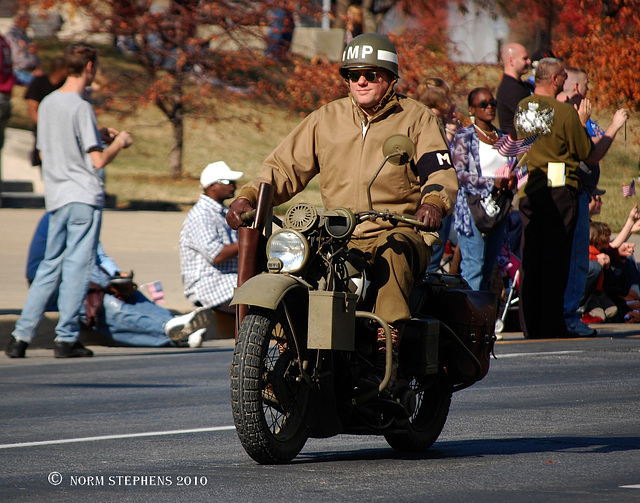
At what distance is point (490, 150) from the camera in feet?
37.7

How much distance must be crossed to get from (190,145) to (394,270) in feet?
83.8

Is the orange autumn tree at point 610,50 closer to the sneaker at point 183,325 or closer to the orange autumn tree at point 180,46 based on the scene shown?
the orange autumn tree at point 180,46

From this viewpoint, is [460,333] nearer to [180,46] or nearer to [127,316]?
[127,316]

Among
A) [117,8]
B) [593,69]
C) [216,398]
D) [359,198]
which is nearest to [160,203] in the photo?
[117,8]

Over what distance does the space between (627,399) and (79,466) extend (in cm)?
389

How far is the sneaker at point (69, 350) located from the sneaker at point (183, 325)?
3.06ft

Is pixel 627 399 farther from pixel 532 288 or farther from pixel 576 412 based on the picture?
pixel 532 288

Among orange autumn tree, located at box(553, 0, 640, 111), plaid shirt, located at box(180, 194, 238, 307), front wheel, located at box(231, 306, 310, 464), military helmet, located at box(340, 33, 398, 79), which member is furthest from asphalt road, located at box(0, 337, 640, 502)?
orange autumn tree, located at box(553, 0, 640, 111)

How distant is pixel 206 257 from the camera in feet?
37.8

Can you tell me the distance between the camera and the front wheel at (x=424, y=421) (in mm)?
6207

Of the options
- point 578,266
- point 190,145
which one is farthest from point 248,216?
point 190,145

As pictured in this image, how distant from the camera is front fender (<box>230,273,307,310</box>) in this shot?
5332 millimetres

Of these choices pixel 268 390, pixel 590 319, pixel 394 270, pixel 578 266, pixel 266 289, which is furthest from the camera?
pixel 590 319

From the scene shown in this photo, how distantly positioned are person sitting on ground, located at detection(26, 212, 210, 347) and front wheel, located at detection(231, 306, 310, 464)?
5.61 meters
